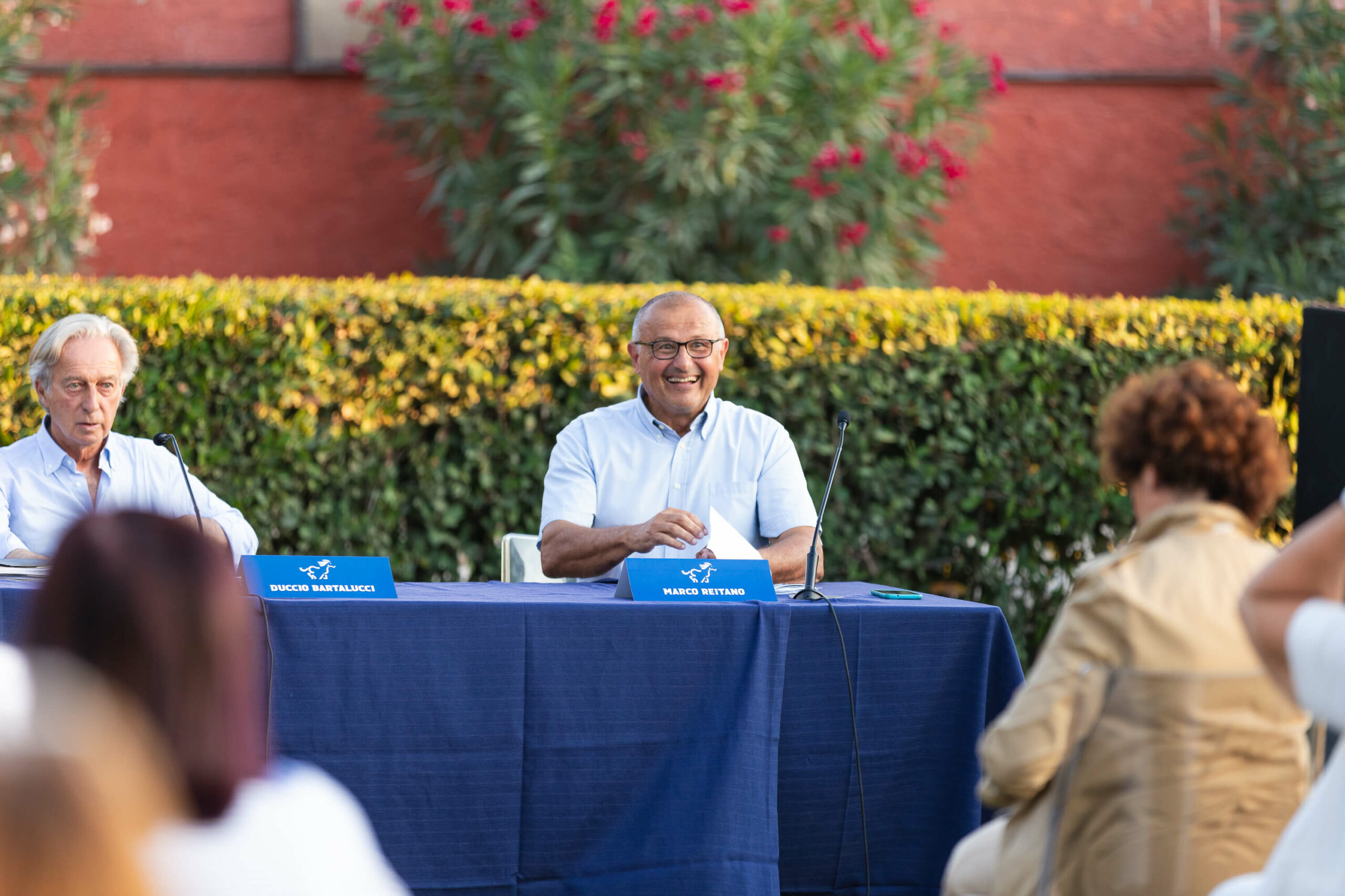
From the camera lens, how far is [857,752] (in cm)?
327

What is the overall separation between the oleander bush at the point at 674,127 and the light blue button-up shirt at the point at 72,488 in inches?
124

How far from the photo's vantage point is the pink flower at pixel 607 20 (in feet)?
22.2

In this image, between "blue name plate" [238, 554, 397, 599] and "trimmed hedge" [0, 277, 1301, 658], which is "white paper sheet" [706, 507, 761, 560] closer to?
"blue name plate" [238, 554, 397, 599]

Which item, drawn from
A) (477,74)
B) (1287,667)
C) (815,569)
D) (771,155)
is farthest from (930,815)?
(477,74)

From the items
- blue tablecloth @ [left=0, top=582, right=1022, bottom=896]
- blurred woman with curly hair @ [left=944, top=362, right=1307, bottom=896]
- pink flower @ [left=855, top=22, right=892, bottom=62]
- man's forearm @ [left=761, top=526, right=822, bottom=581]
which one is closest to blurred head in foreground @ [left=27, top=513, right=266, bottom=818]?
blurred woman with curly hair @ [left=944, top=362, right=1307, bottom=896]

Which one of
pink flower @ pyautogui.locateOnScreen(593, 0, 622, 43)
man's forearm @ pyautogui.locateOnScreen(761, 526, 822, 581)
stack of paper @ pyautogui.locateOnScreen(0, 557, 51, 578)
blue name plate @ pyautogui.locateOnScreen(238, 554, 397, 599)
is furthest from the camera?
pink flower @ pyautogui.locateOnScreen(593, 0, 622, 43)

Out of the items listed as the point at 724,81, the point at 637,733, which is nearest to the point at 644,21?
the point at 724,81

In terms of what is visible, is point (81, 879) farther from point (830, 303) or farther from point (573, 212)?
point (573, 212)

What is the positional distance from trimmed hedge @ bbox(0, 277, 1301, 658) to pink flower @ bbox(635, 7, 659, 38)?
1902 millimetres

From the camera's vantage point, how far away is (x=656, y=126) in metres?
7.01

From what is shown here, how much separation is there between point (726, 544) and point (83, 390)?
186 centimetres

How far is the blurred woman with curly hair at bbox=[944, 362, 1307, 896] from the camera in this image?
6.60ft

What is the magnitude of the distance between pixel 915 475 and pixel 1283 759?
343 cm

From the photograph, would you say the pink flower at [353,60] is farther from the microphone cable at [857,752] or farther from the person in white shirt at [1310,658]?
the person in white shirt at [1310,658]
